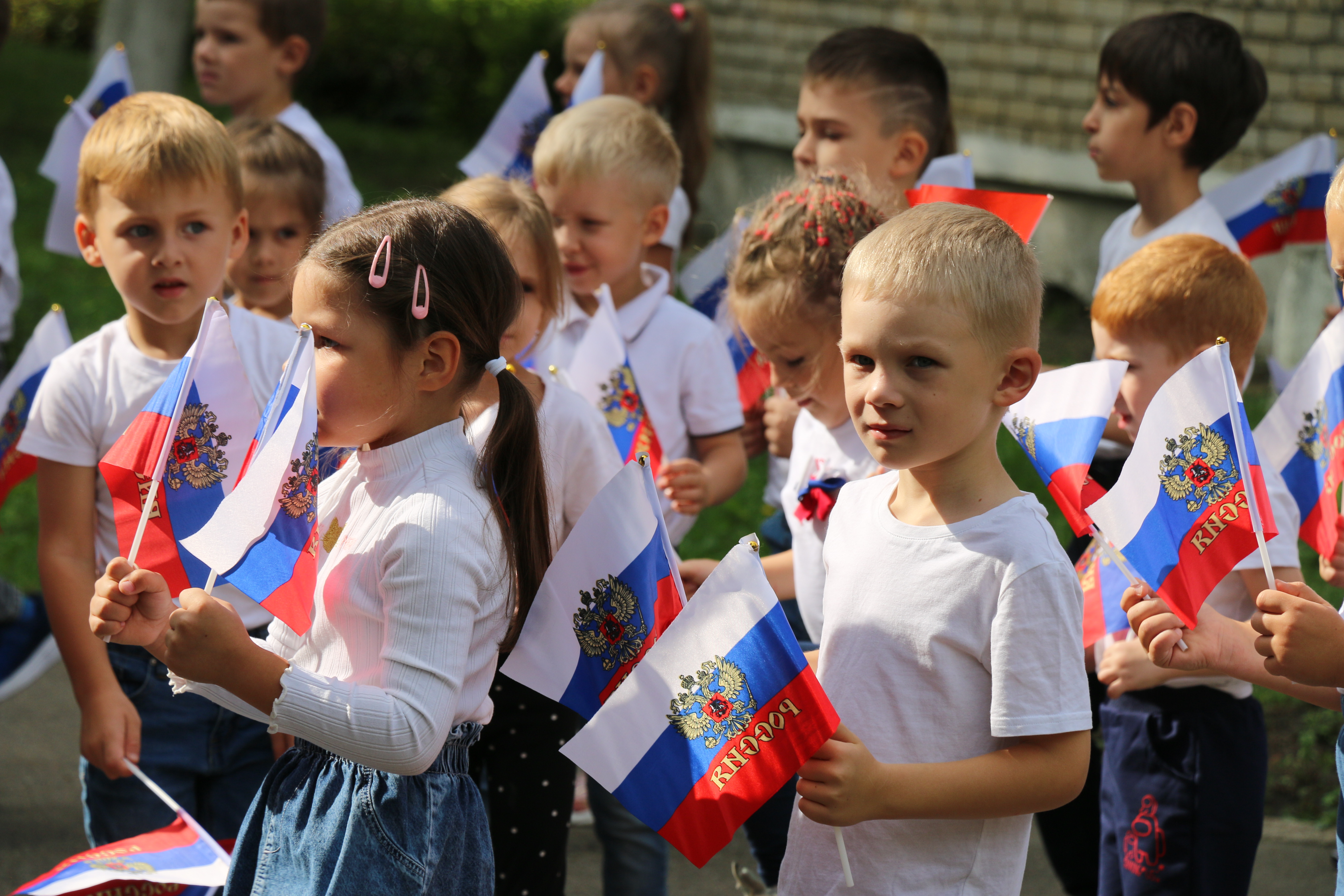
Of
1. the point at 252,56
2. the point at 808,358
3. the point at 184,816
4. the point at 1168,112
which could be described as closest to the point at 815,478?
the point at 808,358

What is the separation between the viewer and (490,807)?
2.83 m

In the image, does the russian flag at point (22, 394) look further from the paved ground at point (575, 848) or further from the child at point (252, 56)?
the child at point (252, 56)

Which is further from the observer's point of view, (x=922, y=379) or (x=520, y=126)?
(x=520, y=126)

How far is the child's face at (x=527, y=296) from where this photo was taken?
281 centimetres

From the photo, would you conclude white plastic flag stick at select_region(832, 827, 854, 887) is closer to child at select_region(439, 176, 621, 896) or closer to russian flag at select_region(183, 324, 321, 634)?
russian flag at select_region(183, 324, 321, 634)

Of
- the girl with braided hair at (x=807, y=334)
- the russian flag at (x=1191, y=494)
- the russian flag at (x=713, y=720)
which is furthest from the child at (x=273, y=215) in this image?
the russian flag at (x=1191, y=494)

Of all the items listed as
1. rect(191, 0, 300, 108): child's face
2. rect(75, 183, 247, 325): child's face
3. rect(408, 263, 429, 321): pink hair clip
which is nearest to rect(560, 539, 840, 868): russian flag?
rect(408, 263, 429, 321): pink hair clip

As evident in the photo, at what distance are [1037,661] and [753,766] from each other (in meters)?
0.42

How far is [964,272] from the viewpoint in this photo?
188 centimetres

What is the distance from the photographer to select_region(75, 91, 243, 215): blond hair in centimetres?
275

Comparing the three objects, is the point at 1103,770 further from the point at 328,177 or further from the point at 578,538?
the point at 328,177

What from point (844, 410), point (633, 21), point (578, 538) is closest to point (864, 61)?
point (633, 21)

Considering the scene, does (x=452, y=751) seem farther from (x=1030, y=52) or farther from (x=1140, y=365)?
(x=1030, y=52)

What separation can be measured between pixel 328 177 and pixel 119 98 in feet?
2.78
